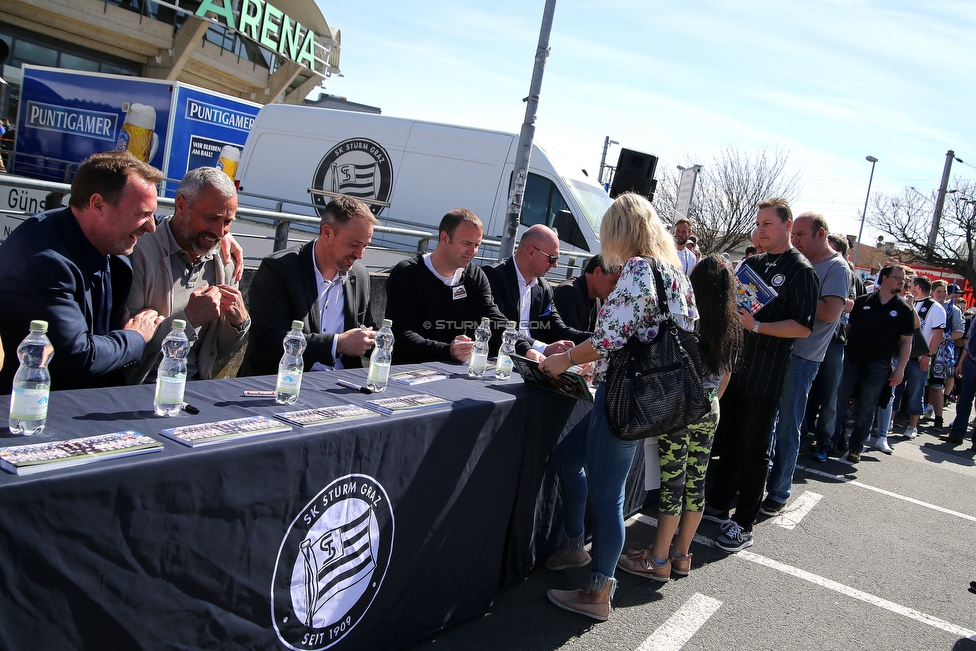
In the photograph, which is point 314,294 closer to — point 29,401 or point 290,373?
point 290,373

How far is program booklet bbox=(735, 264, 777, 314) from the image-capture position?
459cm

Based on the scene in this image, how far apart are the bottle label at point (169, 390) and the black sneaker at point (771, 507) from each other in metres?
4.52

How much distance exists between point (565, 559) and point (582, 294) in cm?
235

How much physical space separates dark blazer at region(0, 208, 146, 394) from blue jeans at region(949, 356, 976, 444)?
10.2 meters

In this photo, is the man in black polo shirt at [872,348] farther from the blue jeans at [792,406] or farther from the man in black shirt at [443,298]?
the man in black shirt at [443,298]

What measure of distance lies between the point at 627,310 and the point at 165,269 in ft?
6.79

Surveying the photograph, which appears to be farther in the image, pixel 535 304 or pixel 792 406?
pixel 535 304

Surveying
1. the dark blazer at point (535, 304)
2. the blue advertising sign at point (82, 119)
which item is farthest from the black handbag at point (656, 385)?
the blue advertising sign at point (82, 119)

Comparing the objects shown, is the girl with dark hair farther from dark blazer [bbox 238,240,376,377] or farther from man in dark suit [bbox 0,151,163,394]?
man in dark suit [bbox 0,151,163,394]

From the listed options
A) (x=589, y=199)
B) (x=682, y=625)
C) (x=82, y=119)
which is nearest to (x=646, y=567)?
(x=682, y=625)

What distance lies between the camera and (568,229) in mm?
11211

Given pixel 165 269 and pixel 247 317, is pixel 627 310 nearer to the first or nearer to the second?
pixel 247 317

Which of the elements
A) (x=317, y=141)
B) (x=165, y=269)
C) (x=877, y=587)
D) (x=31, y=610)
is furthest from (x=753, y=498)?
(x=317, y=141)

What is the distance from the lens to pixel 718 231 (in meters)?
29.4
